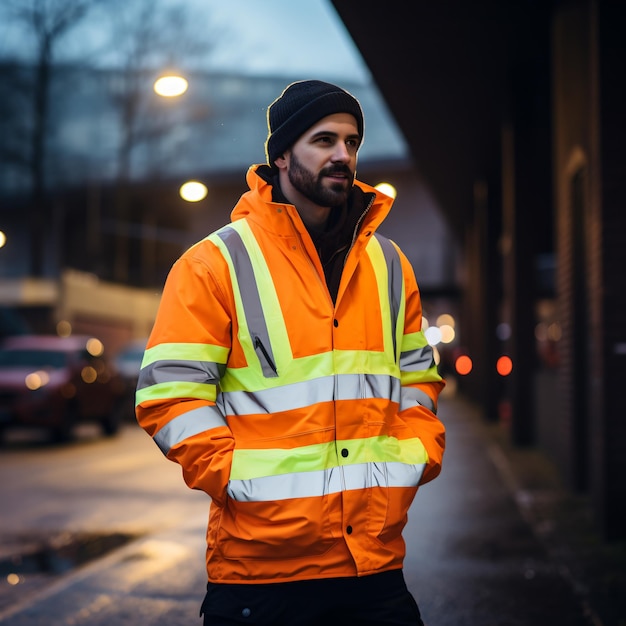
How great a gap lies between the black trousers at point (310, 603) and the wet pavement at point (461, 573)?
3.00 m

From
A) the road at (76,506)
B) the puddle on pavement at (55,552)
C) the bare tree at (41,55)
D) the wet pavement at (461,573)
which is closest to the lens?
the wet pavement at (461,573)

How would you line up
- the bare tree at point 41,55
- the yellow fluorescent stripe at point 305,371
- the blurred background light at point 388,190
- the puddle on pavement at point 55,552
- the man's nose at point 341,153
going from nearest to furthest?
the yellow fluorescent stripe at point 305,371, the man's nose at point 341,153, the blurred background light at point 388,190, the puddle on pavement at point 55,552, the bare tree at point 41,55

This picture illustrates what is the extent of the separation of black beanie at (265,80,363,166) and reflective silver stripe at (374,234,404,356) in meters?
0.35

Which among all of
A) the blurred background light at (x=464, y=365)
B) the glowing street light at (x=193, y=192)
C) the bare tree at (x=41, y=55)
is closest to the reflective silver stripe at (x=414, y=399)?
the glowing street light at (x=193, y=192)

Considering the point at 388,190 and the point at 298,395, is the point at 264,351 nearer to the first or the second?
the point at 298,395

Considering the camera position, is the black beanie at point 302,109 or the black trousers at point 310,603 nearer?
the black trousers at point 310,603

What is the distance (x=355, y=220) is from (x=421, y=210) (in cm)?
4233

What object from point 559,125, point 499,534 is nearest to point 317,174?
point 499,534

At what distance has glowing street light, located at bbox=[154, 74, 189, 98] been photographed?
8031 mm

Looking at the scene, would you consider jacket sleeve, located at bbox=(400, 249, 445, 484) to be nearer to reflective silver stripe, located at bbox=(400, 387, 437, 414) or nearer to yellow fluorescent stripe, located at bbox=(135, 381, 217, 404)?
reflective silver stripe, located at bbox=(400, 387, 437, 414)

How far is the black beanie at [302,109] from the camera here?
10.1 feet

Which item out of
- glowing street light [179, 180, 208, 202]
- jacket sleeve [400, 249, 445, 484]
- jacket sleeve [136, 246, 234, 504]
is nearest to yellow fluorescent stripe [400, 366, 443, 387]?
jacket sleeve [400, 249, 445, 484]

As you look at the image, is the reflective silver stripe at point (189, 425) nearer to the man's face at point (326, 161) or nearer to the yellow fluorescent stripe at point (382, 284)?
the yellow fluorescent stripe at point (382, 284)

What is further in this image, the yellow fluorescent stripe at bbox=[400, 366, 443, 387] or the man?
the yellow fluorescent stripe at bbox=[400, 366, 443, 387]
